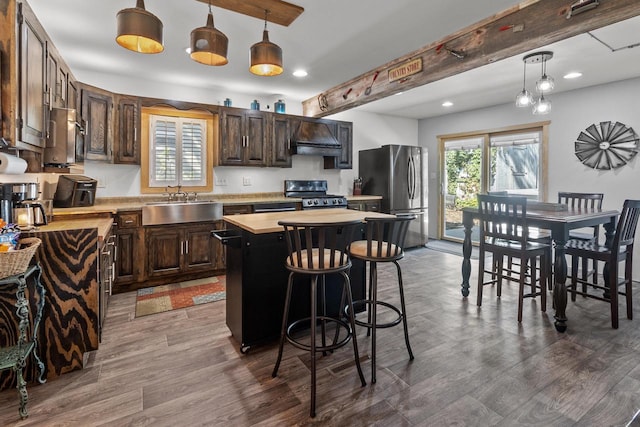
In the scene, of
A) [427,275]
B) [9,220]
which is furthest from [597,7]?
[9,220]

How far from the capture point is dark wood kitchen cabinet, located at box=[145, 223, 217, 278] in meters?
3.71

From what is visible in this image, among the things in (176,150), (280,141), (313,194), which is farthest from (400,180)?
(176,150)

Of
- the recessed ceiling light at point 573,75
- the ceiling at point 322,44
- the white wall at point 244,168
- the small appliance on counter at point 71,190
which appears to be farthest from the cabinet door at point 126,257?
the recessed ceiling light at point 573,75

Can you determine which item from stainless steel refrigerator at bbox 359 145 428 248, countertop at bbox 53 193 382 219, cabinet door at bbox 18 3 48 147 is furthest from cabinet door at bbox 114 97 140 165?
stainless steel refrigerator at bbox 359 145 428 248

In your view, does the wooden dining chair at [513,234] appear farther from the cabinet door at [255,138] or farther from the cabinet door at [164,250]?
the cabinet door at [164,250]

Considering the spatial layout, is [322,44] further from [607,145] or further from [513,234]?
[607,145]

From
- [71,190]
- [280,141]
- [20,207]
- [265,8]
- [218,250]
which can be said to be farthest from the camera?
[280,141]

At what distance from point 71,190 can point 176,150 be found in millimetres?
1456

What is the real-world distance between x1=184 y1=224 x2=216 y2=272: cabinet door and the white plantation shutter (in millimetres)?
883

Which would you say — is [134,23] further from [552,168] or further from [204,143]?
[552,168]

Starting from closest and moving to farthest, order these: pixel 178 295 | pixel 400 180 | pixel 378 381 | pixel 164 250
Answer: pixel 378 381 < pixel 178 295 < pixel 164 250 < pixel 400 180

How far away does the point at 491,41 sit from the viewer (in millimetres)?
2578

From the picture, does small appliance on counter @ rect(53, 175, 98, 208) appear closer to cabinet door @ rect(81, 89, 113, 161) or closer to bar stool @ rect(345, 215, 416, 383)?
cabinet door @ rect(81, 89, 113, 161)

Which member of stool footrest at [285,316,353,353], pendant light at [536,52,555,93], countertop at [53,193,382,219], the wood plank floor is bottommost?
the wood plank floor
